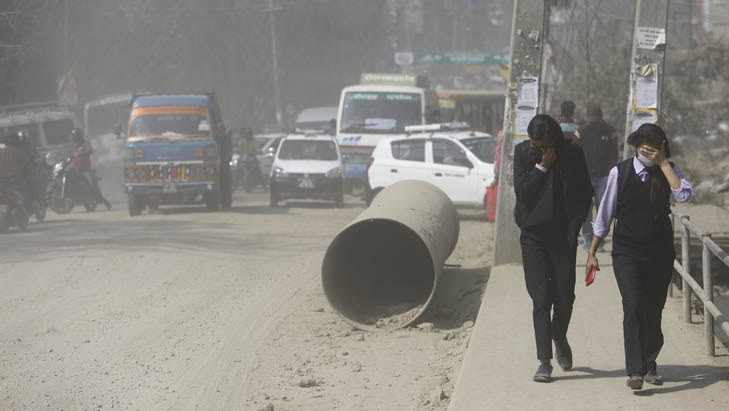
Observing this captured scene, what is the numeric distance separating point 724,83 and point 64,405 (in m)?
23.7

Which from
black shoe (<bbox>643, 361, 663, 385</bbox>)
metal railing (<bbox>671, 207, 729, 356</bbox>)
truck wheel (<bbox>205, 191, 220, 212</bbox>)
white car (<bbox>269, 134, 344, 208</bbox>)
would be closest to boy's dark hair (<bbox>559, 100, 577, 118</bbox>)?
metal railing (<bbox>671, 207, 729, 356</bbox>)

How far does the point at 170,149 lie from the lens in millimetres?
23109

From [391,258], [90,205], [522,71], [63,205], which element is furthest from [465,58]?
[391,258]

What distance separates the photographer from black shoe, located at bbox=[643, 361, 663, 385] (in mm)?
6961

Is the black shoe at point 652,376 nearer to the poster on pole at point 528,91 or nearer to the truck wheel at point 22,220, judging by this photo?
the poster on pole at point 528,91

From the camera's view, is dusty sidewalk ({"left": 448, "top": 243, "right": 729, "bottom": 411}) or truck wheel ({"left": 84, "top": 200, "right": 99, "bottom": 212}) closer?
dusty sidewalk ({"left": 448, "top": 243, "right": 729, "bottom": 411})

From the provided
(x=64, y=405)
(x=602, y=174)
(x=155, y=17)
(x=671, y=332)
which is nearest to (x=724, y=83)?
(x=602, y=174)

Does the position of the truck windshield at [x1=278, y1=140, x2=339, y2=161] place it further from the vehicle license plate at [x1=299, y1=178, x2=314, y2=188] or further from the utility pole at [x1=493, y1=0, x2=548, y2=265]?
the utility pole at [x1=493, y1=0, x2=548, y2=265]

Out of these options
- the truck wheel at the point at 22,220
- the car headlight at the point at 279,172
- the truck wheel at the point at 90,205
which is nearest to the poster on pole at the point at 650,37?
the truck wheel at the point at 22,220

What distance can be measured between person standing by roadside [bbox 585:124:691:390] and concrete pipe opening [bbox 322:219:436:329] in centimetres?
403

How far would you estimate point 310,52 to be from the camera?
66000 millimetres

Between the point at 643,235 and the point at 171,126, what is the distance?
17.6m

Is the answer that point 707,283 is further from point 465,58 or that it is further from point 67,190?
point 465,58

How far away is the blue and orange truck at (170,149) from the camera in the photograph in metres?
23.1
